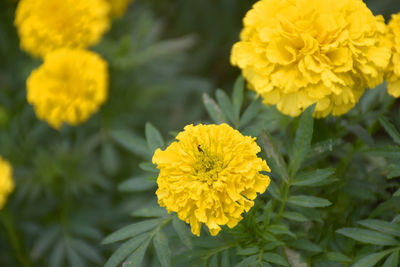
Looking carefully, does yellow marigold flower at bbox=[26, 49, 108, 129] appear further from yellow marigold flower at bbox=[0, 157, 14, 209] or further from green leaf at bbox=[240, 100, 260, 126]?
green leaf at bbox=[240, 100, 260, 126]

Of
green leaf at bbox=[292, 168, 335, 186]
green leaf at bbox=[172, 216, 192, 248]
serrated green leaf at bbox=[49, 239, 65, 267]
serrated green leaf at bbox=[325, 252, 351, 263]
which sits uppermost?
green leaf at bbox=[292, 168, 335, 186]

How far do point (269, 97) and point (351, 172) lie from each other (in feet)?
1.38

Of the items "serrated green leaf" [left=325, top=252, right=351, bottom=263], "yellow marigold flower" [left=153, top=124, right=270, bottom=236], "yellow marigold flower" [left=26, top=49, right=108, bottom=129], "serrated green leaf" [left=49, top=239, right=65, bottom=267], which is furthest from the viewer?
"serrated green leaf" [left=49, top=239, right=65, bottom=267]

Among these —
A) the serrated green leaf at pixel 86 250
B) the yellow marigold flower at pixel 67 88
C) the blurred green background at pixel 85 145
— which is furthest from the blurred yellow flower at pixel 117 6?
the serrated green leaf at pixel 86 250

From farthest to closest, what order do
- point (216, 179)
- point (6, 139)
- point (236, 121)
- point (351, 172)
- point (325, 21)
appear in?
point (6, 139) → point (351, 172) → point (236, 121) → point (325, 21) → point (216, 179)

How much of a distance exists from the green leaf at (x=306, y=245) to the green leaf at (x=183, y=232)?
0.77ft

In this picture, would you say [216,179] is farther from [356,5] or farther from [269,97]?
[356,5]

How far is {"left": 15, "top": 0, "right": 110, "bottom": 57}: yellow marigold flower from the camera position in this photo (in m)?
1.81

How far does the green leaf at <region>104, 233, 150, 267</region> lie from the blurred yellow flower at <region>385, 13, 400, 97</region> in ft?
2.13

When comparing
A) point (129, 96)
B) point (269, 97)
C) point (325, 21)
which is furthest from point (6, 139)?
point (325, 21)

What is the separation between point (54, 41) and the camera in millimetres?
1821

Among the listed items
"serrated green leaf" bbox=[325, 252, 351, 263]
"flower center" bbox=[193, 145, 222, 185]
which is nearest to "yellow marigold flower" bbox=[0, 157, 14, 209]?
"flower center" bbox=[193, 145, 222, 185]

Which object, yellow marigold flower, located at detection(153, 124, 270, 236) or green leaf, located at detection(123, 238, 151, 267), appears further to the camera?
green leaf, located at detection(123, 238, 151, 267)

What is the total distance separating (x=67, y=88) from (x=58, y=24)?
1.04 feet
